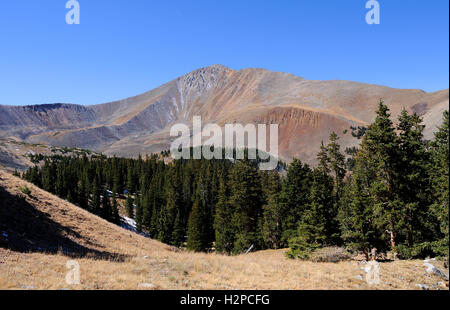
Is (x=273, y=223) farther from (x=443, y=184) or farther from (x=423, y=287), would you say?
(x=423, y=287)

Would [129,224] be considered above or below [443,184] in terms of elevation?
below

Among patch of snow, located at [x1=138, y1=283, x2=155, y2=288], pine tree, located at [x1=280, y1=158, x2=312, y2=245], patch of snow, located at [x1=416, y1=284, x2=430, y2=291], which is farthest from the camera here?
pine tree, located at [x1=280, y1=158, x2=312, y2=245]

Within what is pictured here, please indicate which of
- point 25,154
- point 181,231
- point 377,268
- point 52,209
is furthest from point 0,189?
point 25,154

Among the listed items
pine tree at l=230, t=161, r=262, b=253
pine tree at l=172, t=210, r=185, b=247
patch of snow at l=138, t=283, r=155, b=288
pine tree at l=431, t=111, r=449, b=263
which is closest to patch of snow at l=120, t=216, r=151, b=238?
pine tree at l=172, t=210, r=185, b=247

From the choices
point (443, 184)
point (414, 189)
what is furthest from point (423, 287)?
point (414, 189)

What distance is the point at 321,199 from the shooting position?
2952 cm

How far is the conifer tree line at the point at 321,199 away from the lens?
1986 centimetres

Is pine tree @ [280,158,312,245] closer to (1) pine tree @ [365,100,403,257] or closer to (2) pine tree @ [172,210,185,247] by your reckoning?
(1) pine tree @ [365,100,403,257]

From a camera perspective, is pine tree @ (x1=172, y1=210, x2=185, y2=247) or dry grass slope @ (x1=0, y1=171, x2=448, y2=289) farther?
pine tree @ (x1=172, y1=210, x2=185, y2=247)

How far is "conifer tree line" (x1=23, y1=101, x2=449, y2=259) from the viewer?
1986cm

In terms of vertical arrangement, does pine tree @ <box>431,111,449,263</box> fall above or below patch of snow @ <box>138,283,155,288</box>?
above

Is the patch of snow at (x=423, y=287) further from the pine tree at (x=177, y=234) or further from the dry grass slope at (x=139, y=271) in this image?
the pine tree at (x=177, y=234)

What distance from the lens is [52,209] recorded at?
27.7m
